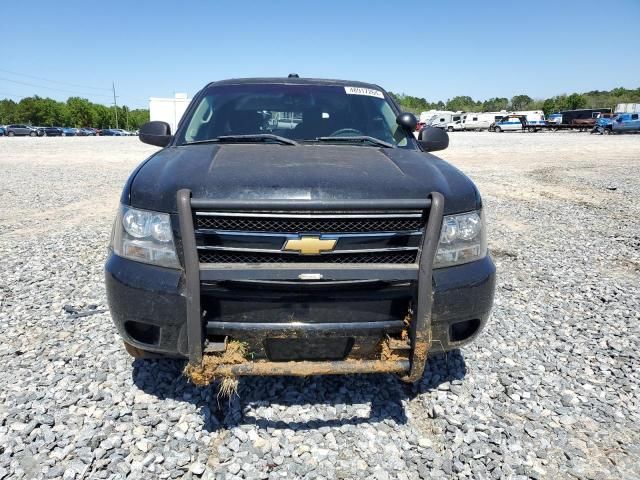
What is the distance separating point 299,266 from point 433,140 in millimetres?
2258

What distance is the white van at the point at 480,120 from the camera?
183ft

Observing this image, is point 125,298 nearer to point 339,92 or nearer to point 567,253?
point 339,92

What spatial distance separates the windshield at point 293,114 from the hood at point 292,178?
0.62 metres

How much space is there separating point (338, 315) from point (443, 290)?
1.80ft

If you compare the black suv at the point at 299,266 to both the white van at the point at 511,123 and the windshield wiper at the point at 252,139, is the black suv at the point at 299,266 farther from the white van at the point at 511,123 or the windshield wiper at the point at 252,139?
the white van at the point at 511,123

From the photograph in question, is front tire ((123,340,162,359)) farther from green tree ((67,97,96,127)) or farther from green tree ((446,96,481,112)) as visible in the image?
green tree ((446,96,481,112))

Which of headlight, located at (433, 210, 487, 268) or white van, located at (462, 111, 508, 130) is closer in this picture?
headlight, located at (433, 210, 487, 268)

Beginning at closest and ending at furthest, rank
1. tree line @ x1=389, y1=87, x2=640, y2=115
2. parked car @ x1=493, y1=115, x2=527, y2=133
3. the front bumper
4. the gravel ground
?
the front bumper → the gravel ground → parked car @ x1=493, y1=115, x2=527, y2=133 → tree line @ x1=389, y1=87, x2=640, y2=115

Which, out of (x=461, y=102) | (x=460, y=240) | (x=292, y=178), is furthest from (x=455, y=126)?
(x=461, y=102)

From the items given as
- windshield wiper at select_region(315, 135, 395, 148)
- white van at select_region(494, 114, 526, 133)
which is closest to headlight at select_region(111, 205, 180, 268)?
windshield wiper at select_region(315, 135, 395, 148)

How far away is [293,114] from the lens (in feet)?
12.1

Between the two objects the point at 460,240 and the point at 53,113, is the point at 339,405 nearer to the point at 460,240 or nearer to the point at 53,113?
the point at 460,240

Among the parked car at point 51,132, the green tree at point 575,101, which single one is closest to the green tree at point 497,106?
the green tree at point 575,101

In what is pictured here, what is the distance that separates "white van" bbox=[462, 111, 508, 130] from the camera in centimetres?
5591
